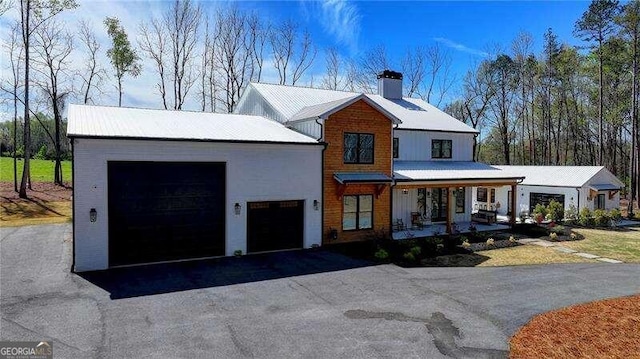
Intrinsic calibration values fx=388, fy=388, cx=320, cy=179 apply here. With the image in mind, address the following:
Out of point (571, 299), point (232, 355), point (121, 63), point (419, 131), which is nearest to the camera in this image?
point (232, 355)

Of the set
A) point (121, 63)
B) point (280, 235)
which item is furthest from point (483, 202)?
point (121, 63)

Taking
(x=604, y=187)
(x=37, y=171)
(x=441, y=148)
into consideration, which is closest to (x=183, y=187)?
(x=441, y=148)

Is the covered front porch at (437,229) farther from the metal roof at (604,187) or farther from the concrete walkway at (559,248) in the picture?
the metal roof at (604,187)

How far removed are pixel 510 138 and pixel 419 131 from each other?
32.7 meters

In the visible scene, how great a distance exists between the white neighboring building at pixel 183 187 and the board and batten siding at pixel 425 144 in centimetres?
759

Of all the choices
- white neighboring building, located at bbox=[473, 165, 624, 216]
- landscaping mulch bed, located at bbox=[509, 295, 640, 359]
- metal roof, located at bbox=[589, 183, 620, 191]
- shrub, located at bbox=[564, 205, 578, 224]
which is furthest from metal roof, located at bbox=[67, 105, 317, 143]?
metal roof, located at bbox=[589, 183, 620, 191]

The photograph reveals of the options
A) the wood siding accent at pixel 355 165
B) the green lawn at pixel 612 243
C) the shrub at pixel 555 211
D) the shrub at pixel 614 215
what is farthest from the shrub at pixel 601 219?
the wood siding accent at pixel 355 165

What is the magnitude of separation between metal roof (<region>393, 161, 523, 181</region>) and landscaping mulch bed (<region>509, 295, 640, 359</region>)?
32.9ft

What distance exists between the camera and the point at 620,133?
4156 cm

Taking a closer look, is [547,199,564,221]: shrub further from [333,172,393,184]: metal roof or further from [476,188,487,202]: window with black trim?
[333,172,393,184]: metal roof

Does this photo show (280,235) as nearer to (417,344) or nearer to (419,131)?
(417,344)

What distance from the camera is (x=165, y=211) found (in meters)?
13.8

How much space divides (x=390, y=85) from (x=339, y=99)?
710cm

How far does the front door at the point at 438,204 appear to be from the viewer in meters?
22.6
